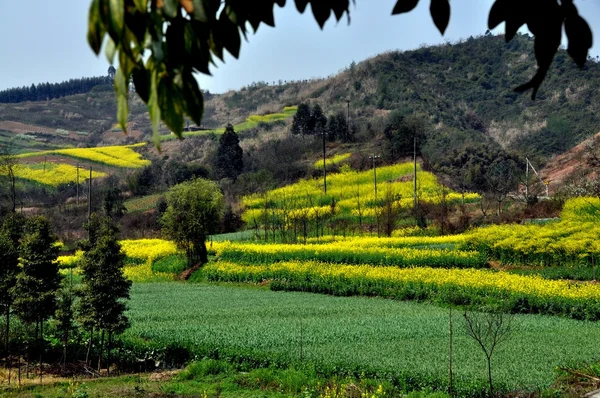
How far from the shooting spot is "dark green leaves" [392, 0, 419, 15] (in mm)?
1624

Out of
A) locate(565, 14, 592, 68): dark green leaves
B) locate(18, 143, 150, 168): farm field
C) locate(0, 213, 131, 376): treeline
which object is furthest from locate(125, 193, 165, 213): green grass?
locate(565, 14, 592, 68): dark green leaves

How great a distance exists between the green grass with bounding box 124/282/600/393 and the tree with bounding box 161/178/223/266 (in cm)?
776

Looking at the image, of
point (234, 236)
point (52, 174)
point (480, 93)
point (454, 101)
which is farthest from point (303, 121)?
point (480, 93)

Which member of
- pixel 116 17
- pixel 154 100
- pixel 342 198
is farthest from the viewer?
pixel 342 198

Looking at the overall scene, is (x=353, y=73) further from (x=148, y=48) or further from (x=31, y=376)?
(x=148, y=48)

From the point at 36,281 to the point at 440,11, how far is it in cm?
1720

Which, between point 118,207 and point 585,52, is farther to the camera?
point 118,207

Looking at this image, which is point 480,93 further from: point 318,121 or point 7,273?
point 7,273

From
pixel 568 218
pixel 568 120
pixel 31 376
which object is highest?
pixel 568 120

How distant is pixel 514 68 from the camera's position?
10638 centimetres

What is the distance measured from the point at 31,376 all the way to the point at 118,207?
138ft

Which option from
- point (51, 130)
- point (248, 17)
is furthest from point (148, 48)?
point (51, 130)

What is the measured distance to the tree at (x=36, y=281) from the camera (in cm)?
1717

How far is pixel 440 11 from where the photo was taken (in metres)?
1.65
